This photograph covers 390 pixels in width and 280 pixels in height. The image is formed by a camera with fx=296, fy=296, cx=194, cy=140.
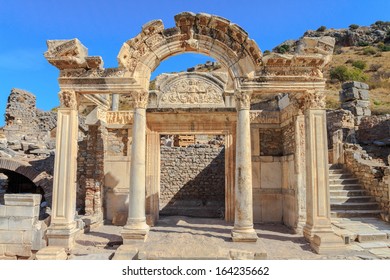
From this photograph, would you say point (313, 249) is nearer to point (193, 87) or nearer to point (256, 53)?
point (256, 53)

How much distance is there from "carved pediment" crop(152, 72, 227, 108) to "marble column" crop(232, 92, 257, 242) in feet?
9.96

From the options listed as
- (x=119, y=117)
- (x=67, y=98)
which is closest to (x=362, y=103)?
(x=119, y=117)

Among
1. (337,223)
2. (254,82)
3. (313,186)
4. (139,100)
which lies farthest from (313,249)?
(139,100)

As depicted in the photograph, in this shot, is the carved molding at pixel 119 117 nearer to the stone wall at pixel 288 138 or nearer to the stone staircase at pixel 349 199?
the stone wall at pixel 288 138

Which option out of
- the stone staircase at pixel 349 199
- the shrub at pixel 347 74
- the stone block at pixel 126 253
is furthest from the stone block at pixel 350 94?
the stone block at pixel 126 253

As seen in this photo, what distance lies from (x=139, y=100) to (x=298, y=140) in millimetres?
5167

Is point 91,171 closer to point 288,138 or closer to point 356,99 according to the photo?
point 288,138

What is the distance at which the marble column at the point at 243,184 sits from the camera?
7.89m

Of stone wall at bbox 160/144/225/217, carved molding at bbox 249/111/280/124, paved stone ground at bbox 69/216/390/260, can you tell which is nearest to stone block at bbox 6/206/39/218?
paved stone ground at bbox 69/216/390/260

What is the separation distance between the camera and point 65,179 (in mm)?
8328

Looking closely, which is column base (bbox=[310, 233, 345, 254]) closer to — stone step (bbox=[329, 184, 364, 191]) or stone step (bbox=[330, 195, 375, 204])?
stone step (bbox=[330, 195, 375, 204])

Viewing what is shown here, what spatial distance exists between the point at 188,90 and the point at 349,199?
7.92 m

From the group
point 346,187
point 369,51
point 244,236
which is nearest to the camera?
point 244,236

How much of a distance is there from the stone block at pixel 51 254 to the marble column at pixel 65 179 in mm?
512
